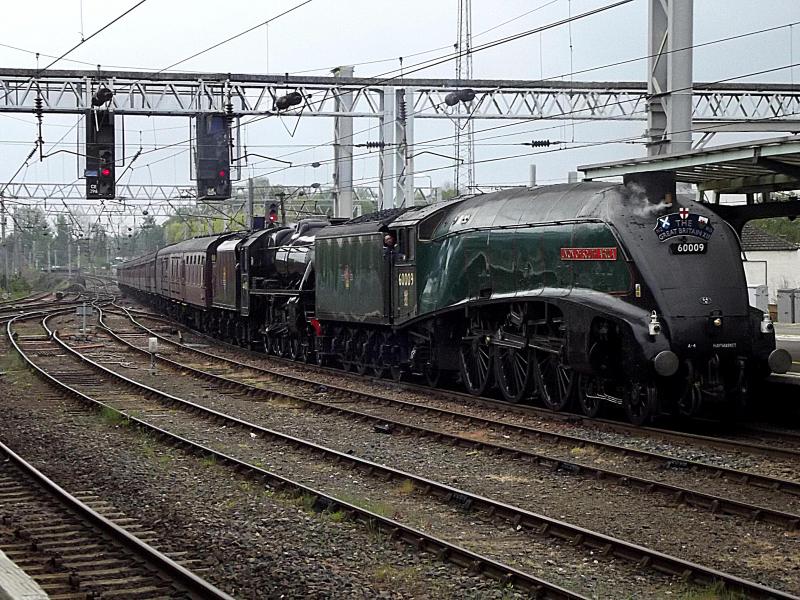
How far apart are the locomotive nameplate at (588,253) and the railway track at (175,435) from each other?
464cm

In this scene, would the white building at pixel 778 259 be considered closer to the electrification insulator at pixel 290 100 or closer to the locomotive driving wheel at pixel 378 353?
the electrification insulator at pixel 290 100

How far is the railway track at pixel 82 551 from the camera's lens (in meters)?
7.85

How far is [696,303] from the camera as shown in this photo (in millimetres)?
14203

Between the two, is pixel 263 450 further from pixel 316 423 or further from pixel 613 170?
pixel 613 170

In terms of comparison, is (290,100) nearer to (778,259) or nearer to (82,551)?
(778,259)

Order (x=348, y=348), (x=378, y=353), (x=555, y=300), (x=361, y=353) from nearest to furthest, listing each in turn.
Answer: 1. (x=555, y=300)
2. (x=378, y=353)
3. (x=361, y=353)
4. (x=348, y=348)

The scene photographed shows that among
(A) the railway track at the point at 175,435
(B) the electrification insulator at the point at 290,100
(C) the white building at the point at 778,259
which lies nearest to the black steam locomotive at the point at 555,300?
(A) the railway track at the point at 175,435

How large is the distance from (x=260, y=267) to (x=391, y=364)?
8647 millimetres

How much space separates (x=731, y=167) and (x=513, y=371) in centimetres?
501

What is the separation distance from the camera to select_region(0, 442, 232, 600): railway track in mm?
7848

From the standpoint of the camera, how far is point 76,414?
17875 millimetres

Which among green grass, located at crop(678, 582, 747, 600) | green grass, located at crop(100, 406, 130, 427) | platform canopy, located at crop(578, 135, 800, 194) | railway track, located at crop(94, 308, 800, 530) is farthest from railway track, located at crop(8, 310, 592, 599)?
platform canopy, located at crop(578, 135, 800, 194)

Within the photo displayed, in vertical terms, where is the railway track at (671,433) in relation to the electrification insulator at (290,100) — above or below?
below

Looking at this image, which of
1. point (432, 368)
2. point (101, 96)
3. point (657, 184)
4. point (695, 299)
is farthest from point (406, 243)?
point (101, 96)
